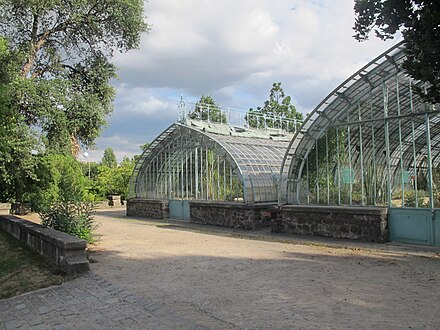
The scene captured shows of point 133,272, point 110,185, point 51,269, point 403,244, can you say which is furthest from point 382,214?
point 110,185

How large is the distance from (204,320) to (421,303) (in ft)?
11.1

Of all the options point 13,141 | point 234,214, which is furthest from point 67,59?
point 234,214

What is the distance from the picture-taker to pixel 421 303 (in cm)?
619

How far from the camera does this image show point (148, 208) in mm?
22516

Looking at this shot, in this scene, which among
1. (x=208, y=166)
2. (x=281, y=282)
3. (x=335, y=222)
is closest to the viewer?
(x=281, y=282)

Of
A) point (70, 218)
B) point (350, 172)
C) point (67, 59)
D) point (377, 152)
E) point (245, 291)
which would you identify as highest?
point (67, 59)

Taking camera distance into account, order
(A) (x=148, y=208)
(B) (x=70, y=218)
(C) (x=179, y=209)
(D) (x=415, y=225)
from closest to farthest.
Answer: (D) (x=415, y=225) → (B) (x=70, y=218) → (C) (x=179, y=209) → (A) (x=148, y=208)

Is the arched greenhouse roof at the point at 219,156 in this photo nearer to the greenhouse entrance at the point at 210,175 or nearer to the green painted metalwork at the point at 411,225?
the greenhouse entrance at the point at 210,175

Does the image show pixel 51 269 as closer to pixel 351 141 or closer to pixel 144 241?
pixel 144 241

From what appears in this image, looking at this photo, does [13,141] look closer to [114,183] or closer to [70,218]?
[70,218]

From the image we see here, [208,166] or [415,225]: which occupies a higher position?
[208,166]

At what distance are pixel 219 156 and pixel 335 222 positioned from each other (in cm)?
694

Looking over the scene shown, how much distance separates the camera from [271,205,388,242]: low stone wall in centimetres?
1204

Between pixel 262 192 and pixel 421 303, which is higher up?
pixel 262 192
